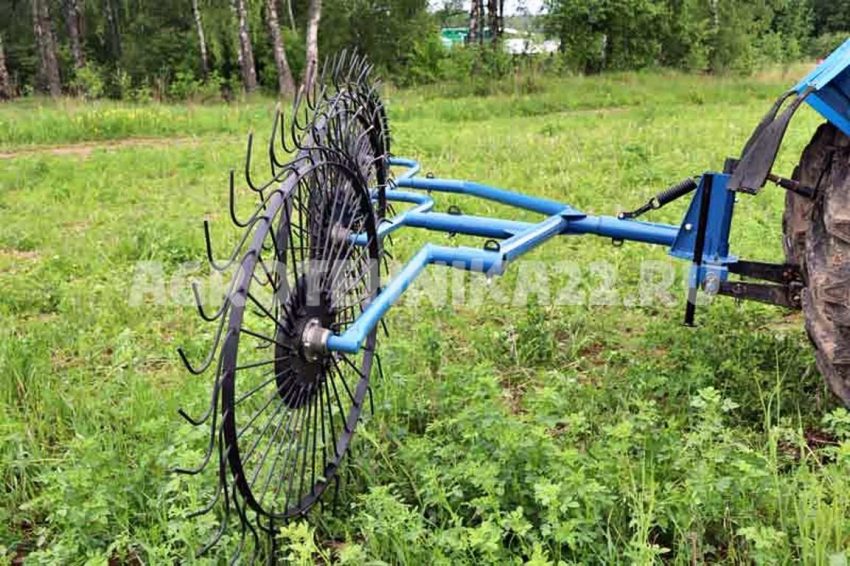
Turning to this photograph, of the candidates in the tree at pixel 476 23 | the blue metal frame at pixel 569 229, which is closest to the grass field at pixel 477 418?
the blue metal frame at pixel 569 229

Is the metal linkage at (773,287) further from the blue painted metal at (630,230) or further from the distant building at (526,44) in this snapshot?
the distant building at (526,44)

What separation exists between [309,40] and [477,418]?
17.4m

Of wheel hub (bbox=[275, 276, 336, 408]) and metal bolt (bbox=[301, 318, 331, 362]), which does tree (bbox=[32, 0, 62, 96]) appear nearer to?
wheel hub (bbox=[275, 276, 336, 408])

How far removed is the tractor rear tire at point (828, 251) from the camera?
277cm

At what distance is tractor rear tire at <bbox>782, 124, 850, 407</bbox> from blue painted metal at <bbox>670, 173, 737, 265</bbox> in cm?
27

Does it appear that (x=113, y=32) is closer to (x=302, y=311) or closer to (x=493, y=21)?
(x=493, y=21)

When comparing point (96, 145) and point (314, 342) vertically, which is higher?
point (314, 342)

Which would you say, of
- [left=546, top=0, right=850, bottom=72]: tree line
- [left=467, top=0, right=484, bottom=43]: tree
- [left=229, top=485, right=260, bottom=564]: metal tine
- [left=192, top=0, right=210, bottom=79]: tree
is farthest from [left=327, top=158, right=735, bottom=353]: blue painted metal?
[left=192, top=0, right=210, bottom=79]: tree

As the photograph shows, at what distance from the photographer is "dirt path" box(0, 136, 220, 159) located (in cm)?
1118

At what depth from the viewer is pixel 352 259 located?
131 inches

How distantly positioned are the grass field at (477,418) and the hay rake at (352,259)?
180 mm

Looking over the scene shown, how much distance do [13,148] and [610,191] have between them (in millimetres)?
8905

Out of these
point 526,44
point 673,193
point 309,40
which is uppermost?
point 309,40

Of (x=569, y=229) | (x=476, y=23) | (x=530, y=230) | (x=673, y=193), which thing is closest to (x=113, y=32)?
(x=476, y=23)
